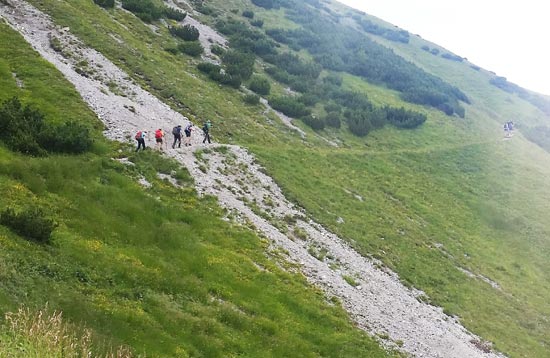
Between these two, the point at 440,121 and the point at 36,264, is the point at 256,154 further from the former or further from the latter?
the point at 440,121

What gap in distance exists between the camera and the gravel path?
28.9 m

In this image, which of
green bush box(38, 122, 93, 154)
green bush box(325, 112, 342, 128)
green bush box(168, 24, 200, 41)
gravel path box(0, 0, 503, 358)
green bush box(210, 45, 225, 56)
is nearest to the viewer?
gravel path box(0, 0, 503, 358)

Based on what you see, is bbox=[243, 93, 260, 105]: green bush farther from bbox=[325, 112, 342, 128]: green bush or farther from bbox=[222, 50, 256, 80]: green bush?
bbox=[325, 112, 342, 128]: green bush

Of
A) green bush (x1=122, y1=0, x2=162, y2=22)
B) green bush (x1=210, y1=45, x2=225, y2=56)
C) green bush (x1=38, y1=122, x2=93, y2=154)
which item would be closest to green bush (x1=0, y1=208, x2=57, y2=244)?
green bush (x1=38, y1=122, x2=93, y2=154)

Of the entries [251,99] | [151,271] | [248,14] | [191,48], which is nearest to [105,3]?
[191,48]

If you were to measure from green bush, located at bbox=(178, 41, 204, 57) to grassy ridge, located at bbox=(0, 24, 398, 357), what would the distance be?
104 feet

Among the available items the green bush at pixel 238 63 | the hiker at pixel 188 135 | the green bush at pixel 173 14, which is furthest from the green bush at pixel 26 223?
the green bush at pixel 173 14

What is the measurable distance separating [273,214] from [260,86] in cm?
3205

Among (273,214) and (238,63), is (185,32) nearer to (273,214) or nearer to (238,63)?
(238,63)

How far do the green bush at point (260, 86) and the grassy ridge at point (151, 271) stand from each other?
32.2 metres

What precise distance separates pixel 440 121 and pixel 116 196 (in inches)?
2886

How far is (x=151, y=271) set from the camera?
22578 mm

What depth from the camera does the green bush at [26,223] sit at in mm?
19688

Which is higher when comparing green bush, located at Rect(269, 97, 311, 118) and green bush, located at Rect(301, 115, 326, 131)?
green bush, located at Rect(269, 97, 311, 118)
